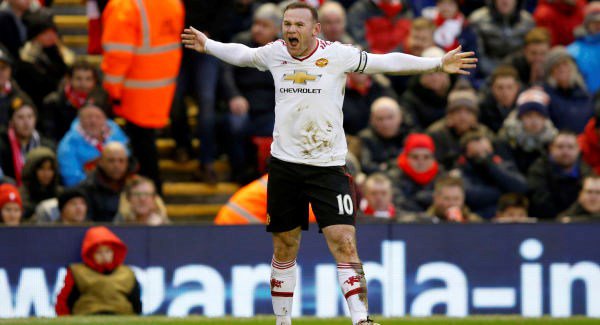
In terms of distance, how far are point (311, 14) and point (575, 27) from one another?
31.8 feet

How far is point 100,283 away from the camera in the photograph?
42.9 ft

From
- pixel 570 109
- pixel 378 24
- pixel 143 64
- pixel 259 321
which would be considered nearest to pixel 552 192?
pixel 570 109

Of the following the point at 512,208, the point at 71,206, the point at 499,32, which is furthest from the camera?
the point at 499,32

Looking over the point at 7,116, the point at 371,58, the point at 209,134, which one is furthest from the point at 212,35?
the point at 371,58

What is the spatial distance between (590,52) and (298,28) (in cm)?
853

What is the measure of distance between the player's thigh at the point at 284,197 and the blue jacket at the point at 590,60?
27.2 feet

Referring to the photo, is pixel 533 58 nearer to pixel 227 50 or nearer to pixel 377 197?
pixel 377 197

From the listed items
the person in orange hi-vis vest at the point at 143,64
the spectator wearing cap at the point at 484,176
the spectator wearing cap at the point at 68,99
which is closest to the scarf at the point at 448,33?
the spectator wearing cap at the point at 484,176

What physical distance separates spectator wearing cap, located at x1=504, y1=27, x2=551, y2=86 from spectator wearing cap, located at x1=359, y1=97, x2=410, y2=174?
2.26 metres

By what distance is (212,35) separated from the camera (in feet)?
55.1

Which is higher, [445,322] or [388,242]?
[388,242]

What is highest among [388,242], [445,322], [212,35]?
[212,35]

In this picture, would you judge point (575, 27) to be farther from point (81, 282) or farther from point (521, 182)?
point (81, 282)

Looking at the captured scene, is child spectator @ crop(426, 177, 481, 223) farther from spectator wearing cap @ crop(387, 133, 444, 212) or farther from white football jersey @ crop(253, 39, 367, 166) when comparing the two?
white football jersey @ crop(253, 39, 367, 166)
